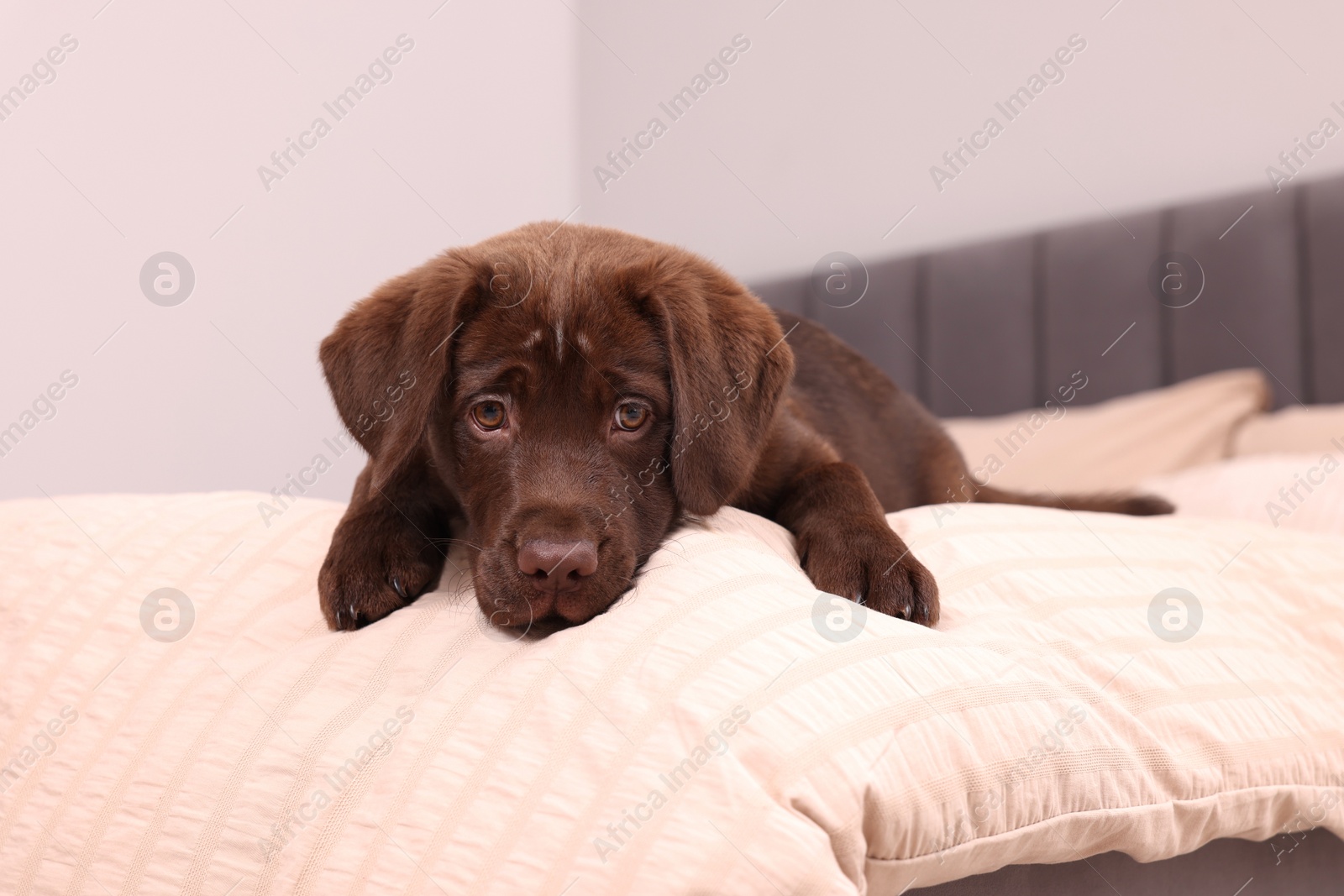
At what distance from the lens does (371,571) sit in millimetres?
1700

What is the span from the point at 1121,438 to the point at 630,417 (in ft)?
8.97

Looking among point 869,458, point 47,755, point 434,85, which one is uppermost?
point 434,85

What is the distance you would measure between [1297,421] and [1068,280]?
45.4 inches

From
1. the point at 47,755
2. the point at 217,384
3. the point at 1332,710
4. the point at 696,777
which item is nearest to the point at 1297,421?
the point at 1332,710

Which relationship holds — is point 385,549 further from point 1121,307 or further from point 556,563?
point 1121,307

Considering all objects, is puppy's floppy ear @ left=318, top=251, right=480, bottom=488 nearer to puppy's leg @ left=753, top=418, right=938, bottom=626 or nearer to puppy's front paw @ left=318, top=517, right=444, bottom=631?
puppy's front paw @ left=318, top=517, right=444, bottom=631

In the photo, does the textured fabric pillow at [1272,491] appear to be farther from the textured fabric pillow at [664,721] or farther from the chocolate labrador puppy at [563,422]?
the chocolate labrador puppy at [563,422]

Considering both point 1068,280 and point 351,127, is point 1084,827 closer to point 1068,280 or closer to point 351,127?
point 1068,280

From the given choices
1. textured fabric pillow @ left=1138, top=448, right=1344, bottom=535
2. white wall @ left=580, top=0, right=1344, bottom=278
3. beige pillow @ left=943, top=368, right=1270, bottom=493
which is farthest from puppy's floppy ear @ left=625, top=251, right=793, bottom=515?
white wall @ left=580, top=0, right=1344, bottom=278

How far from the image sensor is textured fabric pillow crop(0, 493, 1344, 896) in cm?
110

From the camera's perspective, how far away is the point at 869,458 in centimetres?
280

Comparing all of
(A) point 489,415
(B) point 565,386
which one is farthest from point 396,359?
(B) point 565,386

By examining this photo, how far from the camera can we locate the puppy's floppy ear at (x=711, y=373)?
69.1 inches

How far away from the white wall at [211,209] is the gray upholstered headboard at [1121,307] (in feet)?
8.38
